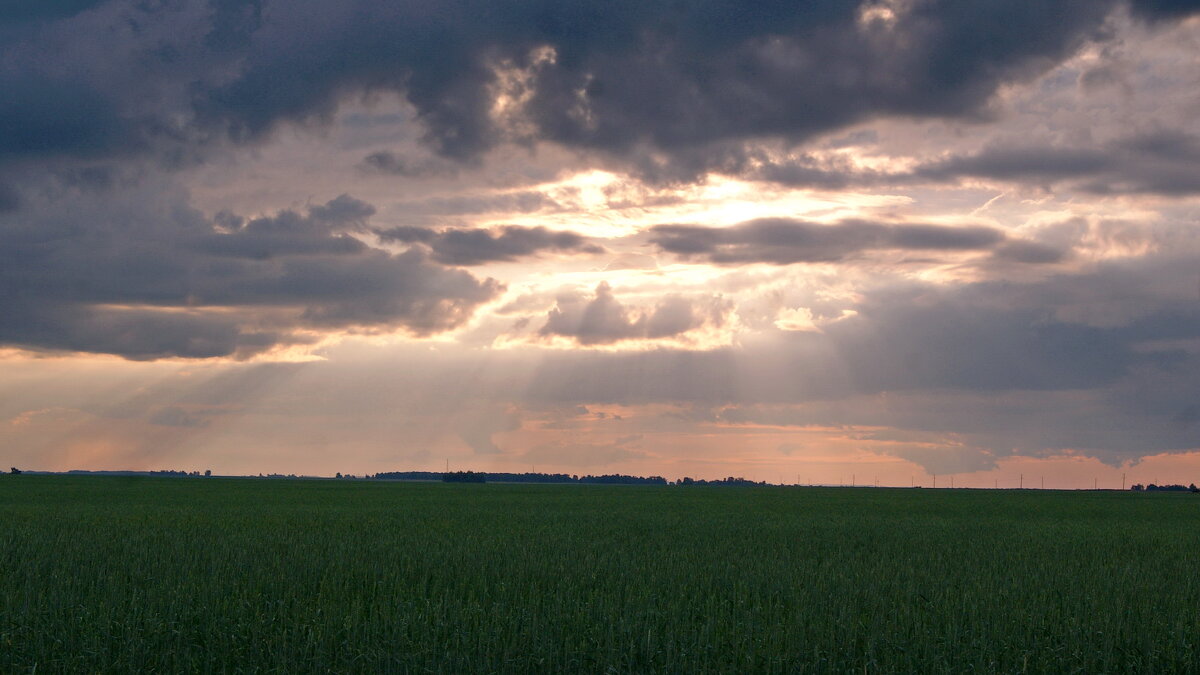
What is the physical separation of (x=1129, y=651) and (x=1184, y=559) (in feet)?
54.3

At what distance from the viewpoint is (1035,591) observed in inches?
667

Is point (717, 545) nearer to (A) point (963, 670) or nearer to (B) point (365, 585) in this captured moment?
(B) point (365, 585)

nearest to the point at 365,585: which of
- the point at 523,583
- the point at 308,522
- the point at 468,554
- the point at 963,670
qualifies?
the point at 523,583

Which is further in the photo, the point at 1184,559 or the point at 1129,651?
the point at 1184,559

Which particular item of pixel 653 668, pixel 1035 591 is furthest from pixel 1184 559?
pixel 653 668

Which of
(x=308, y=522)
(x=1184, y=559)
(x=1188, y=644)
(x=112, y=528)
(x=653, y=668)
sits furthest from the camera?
(x=308, y=522)

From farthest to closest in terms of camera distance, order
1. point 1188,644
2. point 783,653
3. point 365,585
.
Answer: point 365,585, point 1188,644, point 783,653

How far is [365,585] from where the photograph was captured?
1611 cm

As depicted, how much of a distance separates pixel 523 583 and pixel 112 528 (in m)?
19.4

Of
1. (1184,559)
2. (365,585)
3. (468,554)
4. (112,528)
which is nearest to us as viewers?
(365,585)

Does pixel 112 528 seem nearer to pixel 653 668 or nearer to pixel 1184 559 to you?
pixel 653 668

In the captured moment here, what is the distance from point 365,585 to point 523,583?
9.10ft

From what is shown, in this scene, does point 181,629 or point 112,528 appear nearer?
point 181,629

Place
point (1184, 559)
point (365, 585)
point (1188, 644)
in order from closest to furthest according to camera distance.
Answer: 1. point (1188, 644)
2. point (365, 585)
3. point (1184, 559)
